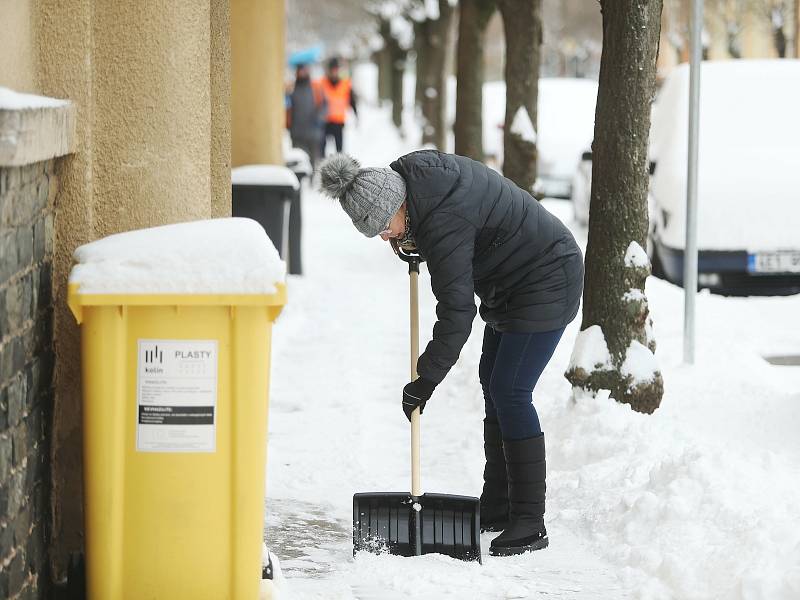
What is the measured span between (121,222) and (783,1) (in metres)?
28.3

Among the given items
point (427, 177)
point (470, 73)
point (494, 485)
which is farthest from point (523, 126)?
point (427, 177)

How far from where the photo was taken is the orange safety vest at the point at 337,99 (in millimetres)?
22016

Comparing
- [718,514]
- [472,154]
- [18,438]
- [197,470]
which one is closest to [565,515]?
[718,514]

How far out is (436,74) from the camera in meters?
25.0

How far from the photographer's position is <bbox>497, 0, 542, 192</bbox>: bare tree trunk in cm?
1119

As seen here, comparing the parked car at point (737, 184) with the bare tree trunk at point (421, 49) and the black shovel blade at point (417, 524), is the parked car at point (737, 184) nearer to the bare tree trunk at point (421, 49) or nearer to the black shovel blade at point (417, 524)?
the black shovel blade at point (417, 524)

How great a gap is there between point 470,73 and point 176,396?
34.4 ft

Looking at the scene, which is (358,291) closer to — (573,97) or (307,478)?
(307,478)

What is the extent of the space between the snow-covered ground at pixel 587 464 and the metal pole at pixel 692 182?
0.22 meters

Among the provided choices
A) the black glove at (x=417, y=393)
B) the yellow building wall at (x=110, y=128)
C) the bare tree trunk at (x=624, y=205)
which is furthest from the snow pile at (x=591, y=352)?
the yellow building wall at (x=110, y=128)

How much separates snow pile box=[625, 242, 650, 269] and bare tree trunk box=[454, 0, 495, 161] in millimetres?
7492

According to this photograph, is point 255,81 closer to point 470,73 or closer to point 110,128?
point 470,73

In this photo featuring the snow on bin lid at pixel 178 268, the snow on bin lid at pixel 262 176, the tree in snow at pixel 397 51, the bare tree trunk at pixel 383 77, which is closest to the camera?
the snow on bin lid at pixel 178 268

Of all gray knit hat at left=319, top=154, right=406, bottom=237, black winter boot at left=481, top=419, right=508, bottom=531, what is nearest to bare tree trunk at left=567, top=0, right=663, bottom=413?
black winter boot at left=481, top=419, right=508, bottom=531
